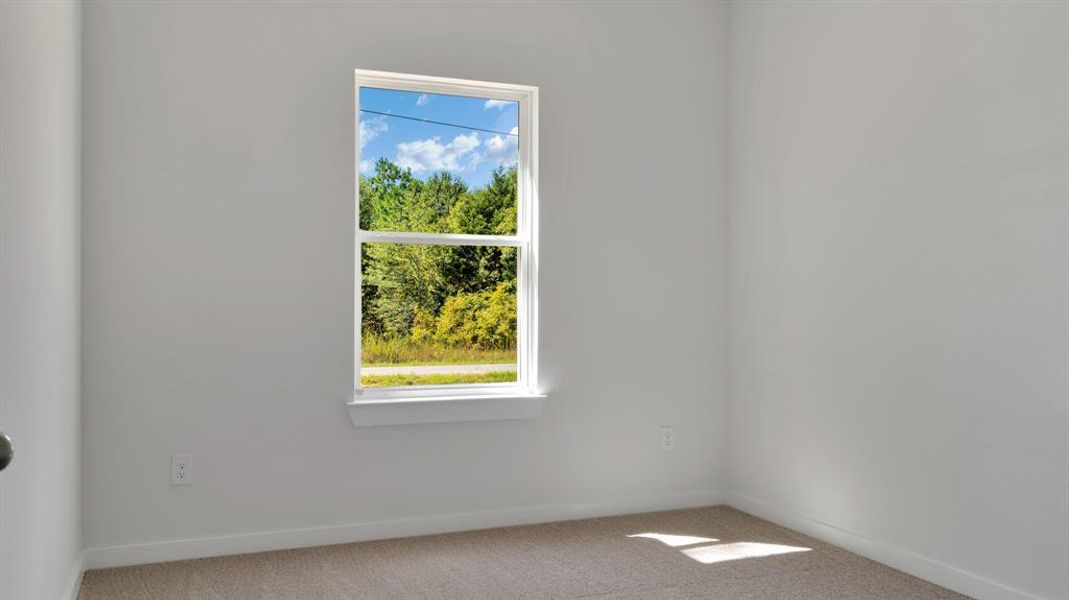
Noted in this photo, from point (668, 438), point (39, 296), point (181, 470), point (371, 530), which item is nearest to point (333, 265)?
point (181, 470)

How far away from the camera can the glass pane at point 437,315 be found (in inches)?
145

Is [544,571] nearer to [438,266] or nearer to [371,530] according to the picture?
[371,530]

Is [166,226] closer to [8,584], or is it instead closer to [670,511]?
[8,584]

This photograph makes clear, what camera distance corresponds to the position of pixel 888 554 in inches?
128

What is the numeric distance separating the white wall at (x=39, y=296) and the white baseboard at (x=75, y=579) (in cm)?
1

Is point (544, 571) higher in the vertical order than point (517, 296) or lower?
lower

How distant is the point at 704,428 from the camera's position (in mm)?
4215

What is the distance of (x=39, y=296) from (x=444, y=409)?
5.87 feet

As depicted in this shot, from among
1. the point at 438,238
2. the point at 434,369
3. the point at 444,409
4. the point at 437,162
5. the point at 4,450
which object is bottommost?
the point at 444,409

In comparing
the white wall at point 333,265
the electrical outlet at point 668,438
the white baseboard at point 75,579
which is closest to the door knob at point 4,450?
the white baseboard at point 75,579

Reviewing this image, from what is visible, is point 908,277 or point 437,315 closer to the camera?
point 908,277

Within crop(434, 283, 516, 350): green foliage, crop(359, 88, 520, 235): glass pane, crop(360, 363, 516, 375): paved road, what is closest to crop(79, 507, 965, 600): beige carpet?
crop(360, 363, 516, 375): paved road

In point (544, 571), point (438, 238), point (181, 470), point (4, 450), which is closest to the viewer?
point (4, 450)

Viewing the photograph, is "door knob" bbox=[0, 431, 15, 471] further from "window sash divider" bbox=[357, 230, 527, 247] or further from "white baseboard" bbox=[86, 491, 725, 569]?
"window sash divider" bbox=[357, 230, 527, 247]
